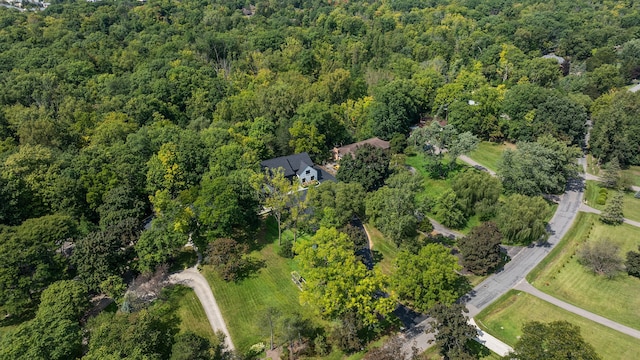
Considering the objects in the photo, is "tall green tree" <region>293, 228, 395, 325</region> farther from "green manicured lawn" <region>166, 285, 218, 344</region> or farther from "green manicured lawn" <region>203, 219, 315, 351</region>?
"green manicured lawn" <region>166, 285, 218, 344</region>

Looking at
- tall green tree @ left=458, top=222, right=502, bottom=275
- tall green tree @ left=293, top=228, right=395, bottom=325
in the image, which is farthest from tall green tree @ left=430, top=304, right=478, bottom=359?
tall green tree @ left=458, top=222, right=502, bottom=275

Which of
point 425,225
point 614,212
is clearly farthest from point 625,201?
point 425,225

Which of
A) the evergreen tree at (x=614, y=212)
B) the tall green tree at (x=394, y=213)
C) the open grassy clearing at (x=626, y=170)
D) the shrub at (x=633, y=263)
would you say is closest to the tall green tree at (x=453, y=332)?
the tall green tree at (x=394, y=213)

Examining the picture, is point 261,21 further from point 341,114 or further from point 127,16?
point 341,114

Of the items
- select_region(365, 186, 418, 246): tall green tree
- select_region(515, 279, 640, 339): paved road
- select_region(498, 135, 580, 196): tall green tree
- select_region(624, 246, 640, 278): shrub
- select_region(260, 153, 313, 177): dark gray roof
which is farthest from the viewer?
select_region(260, 153, 313, 177): dark gray roof

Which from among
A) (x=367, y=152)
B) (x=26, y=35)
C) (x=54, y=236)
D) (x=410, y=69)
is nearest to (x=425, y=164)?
(x=367, y=152)
